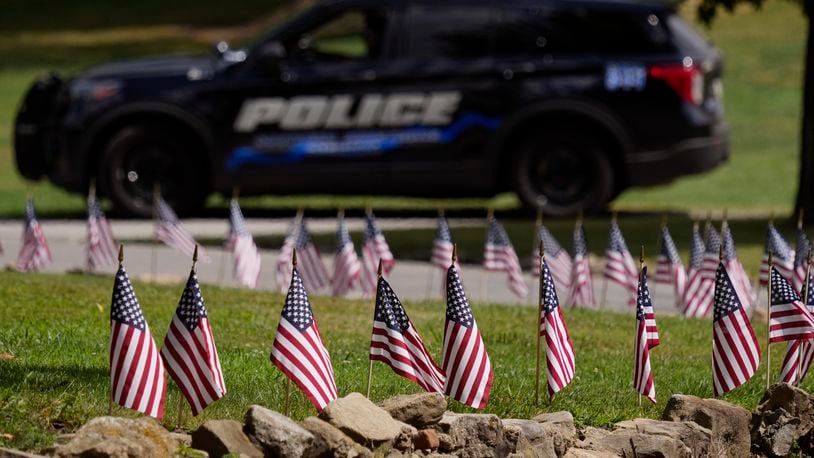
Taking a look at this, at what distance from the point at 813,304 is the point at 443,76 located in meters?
7.98

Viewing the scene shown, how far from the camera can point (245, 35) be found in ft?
139

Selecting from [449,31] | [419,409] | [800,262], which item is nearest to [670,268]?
[800,262]

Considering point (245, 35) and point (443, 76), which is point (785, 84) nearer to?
point (245, 35)

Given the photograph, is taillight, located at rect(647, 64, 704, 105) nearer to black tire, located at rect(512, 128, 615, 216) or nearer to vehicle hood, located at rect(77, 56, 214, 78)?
black tire, located at rect(512, 128, 615, 216)

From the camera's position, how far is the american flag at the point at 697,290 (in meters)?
12.9

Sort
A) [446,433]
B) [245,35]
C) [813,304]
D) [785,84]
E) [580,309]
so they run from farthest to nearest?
[245,35] < [785,84] < [580,309] < [813,304] < [446,433]

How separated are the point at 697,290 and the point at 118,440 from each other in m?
6.58

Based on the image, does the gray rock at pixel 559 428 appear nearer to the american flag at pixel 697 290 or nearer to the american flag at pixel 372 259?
the american flag at pixel 697 290

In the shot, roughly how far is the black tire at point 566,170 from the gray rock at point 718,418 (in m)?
8.46

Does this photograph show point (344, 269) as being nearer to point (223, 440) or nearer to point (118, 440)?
point (223, 440)

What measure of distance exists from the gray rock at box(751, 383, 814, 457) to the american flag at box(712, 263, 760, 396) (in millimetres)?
176

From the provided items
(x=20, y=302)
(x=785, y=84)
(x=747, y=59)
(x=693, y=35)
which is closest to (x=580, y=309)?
(x=20, y=302)

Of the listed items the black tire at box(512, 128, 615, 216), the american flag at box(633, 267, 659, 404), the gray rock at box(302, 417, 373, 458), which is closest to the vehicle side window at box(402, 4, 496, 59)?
the black tire at box(512, 128, 615, 216)

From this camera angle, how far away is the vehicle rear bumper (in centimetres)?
1748
